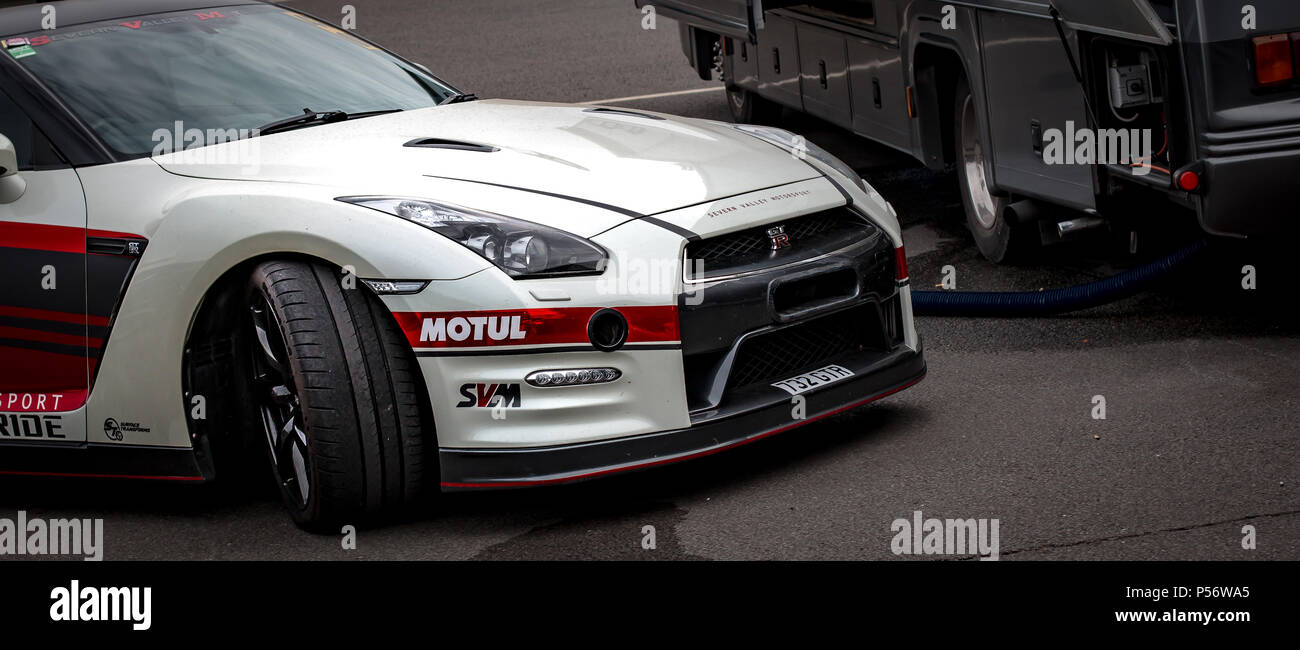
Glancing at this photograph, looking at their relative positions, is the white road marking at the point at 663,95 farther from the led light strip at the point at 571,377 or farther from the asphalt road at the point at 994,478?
the led light strip at the point at 571,377

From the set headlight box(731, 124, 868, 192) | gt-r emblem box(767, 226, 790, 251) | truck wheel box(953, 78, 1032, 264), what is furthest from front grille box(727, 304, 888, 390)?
truck wheel box(953, 78, 1032, 264)

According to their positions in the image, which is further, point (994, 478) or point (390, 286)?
point (994, 478)

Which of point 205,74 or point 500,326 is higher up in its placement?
point 205,74

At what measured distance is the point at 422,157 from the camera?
4359mm

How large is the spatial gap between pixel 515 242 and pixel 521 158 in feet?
1.75

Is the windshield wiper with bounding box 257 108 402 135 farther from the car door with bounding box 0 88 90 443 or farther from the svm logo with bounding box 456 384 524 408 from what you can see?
the svm logo with bounding box 456 384 524 408

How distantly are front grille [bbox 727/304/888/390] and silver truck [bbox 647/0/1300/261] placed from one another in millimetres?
1237

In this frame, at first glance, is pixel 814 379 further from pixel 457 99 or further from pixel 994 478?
pixel 457 99

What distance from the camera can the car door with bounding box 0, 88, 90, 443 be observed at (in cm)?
433

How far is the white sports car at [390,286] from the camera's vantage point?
12.8 feet

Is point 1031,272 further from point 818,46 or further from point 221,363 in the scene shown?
point 221,363

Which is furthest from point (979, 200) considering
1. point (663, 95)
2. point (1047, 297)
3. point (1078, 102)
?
point (663, 95)

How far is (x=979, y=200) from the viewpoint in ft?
22.7
